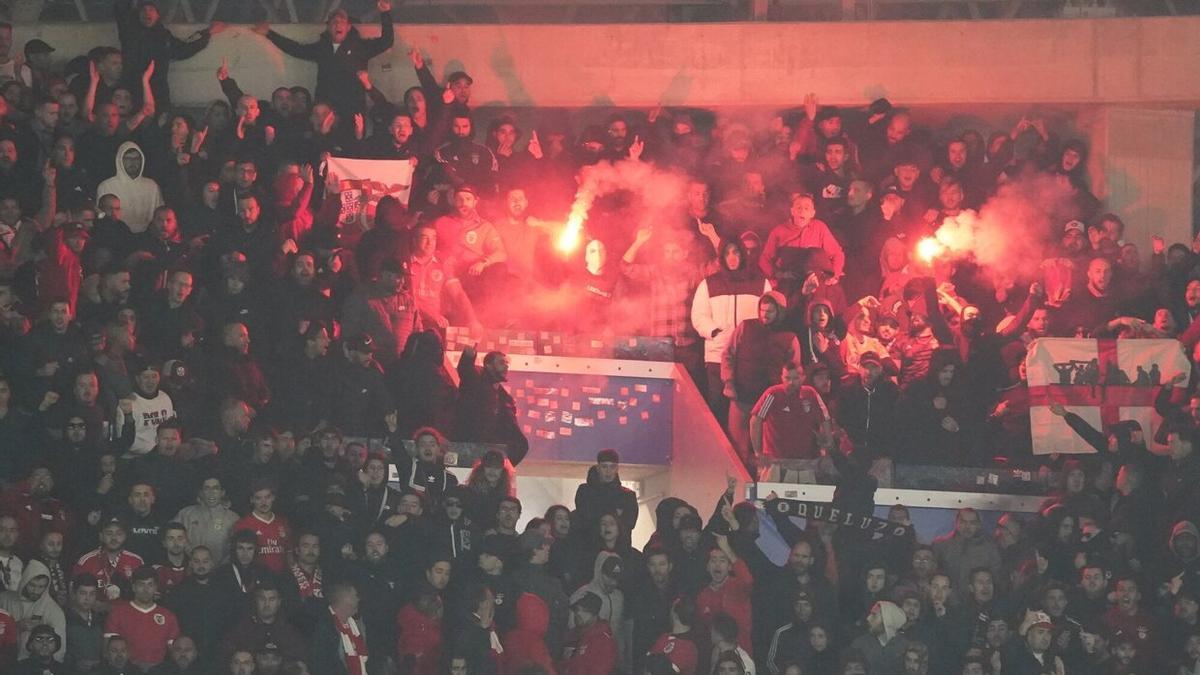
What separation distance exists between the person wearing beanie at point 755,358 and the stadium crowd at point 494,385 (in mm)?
28

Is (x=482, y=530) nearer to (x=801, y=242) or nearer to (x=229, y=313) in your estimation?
(x=229, y=313)

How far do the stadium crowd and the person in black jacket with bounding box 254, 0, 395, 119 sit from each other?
0.11 feet

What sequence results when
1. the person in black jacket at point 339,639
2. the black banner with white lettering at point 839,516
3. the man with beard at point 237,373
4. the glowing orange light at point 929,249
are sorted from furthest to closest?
the glowing orange light at point 929,249 → the black banner with white lettering at point 839,516 → the man with beard at point 237,373 → the person in black jacket at point 339,639

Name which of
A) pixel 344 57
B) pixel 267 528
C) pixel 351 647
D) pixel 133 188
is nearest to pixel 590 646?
pixel 351 647

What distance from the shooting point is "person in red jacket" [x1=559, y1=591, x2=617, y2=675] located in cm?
1299

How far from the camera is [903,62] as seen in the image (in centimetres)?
1717

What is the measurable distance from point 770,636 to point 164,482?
147 inches

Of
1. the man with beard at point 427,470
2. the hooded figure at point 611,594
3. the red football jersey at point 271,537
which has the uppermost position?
the man with beard at point 427,470

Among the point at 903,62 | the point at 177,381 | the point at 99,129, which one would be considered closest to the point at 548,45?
the point at 903,62

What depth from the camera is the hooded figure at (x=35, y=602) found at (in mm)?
12609

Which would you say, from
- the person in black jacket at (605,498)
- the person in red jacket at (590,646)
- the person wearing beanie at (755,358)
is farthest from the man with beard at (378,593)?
the person wearing beanie at (755,358)

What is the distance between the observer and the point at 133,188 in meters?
15.1

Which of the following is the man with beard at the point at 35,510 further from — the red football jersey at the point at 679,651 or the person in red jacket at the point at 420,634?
the red football jersey at the point at 679,651

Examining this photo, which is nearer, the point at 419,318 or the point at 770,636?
the point at 770,636
